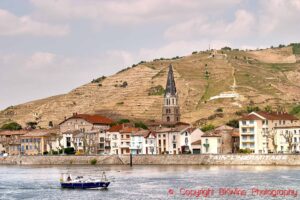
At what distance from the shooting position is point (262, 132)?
510 ft

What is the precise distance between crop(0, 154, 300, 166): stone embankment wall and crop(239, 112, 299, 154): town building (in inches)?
591

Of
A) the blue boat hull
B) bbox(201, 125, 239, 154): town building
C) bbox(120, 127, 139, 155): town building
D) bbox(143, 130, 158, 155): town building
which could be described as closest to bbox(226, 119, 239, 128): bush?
bbox(120, 127, 139, 155): town building

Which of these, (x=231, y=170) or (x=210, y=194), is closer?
(x=210, y=194)

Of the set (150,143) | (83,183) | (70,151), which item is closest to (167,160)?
(150,143)

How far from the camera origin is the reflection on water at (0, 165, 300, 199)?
91562mm

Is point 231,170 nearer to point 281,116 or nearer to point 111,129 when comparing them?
point 281,116

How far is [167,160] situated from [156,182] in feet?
144

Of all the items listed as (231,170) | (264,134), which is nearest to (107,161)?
(264,134)

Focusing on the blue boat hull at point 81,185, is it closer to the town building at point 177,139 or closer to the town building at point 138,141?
the town building at point 177,139

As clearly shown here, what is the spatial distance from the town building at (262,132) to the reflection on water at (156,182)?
28.1 meters

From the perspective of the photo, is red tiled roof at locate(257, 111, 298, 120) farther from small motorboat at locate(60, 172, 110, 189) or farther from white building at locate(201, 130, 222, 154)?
small motorboat at locate(60, 172, 110, 189)

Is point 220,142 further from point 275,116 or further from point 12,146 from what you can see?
point 12,146

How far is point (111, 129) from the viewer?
592 ft

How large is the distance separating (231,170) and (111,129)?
61.8 m
